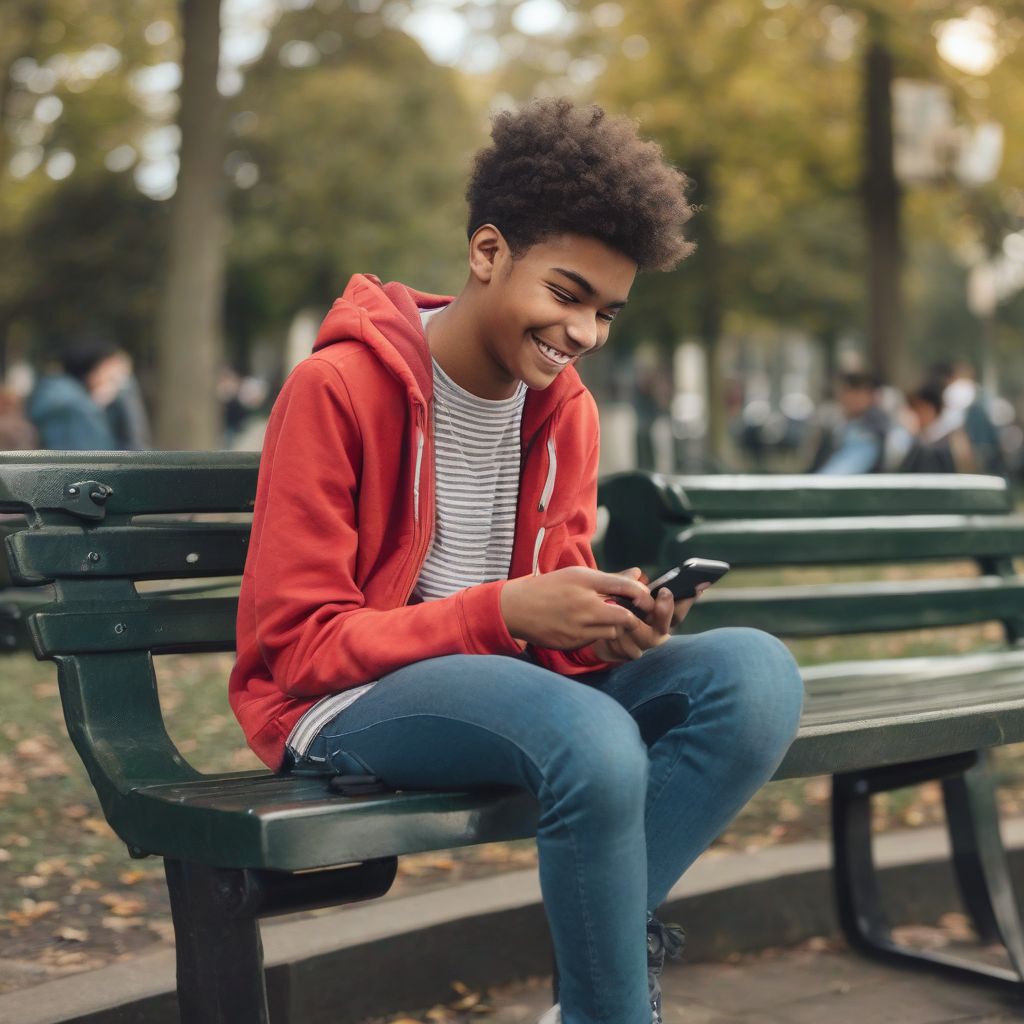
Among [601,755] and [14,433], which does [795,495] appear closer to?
[601,755]

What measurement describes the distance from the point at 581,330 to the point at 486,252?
0.22 metres

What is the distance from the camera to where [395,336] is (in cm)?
279

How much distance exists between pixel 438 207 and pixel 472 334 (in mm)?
31971

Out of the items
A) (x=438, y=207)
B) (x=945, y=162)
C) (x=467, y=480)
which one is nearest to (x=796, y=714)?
(x=467, y=480)

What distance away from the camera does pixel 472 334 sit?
9.36 feet

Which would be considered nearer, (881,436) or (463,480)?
(463,480)

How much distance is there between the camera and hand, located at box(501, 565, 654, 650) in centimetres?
248

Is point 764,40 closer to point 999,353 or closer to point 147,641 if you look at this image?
point 147,641

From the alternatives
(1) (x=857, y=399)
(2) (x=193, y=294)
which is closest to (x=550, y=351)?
(1) (x=857, y=399)

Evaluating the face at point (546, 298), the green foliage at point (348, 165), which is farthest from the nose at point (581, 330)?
the green foliage at point (348, 165)

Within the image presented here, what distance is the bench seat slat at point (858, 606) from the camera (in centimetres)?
406

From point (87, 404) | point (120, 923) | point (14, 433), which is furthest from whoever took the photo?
point (87, 404)

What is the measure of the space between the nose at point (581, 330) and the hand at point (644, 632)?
38cm

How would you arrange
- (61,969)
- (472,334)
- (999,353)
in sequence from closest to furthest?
(472,334) < (61,969) < (999,353)
